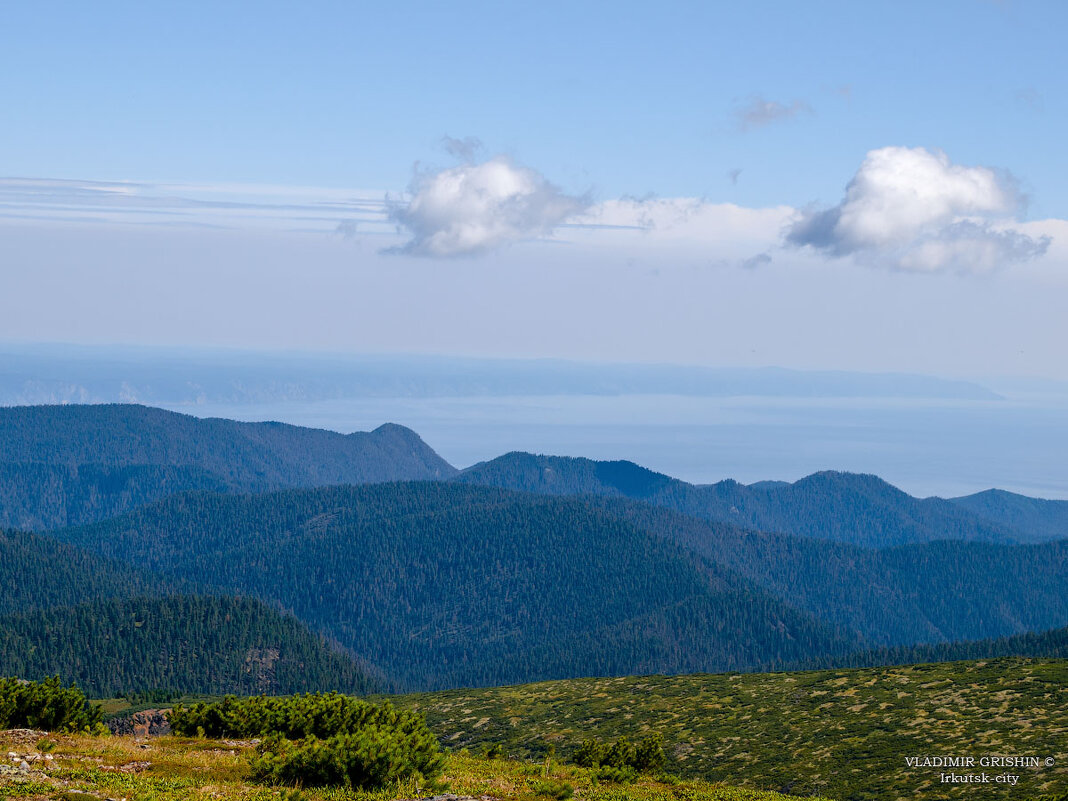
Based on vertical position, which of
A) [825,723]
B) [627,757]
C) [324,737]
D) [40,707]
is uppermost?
[40,707]

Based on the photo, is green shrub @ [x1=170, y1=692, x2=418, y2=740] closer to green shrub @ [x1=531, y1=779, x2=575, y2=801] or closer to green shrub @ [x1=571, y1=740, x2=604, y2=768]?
green shrub @ [x1=531, y1=779, x2=575, y2=801]

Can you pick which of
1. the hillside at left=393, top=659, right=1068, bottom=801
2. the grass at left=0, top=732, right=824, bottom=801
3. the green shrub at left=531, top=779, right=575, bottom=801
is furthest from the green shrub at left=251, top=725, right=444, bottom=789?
the hillside at left=393, top=659, right=1068, bottom=801

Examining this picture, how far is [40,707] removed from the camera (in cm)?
5025

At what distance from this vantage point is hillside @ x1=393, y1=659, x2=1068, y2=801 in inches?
3442

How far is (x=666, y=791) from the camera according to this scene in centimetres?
4900

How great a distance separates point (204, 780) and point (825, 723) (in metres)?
90.0

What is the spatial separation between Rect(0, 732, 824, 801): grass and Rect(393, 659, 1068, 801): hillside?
132 ft

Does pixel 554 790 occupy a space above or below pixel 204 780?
below

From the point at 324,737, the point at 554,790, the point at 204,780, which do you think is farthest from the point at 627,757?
the point at 204,780

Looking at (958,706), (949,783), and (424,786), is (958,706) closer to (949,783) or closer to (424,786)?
(949,783)

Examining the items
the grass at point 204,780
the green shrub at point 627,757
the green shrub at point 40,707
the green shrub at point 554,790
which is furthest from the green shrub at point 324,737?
the green shrub at point 627,757

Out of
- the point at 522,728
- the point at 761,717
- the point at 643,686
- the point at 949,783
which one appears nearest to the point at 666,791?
the point at 949,783

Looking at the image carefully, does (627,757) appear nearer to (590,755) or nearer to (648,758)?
(648,758)

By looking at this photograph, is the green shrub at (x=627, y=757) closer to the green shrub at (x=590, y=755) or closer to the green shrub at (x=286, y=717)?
the green shrub at (x=590, y=755)
